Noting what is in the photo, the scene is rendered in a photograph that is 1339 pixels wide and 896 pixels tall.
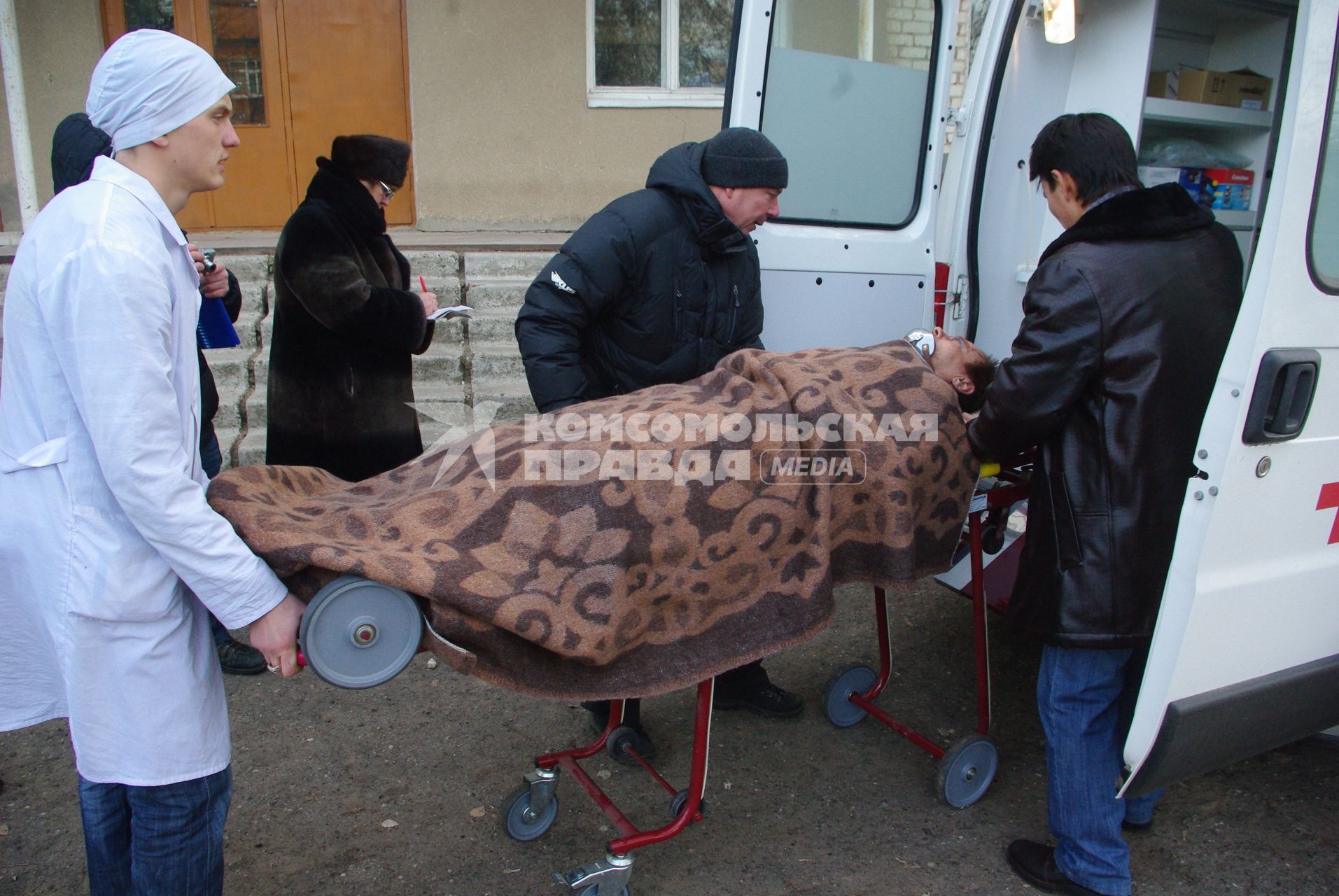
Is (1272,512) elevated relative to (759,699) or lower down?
elevated

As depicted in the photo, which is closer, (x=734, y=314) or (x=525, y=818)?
(x=525, y=818)

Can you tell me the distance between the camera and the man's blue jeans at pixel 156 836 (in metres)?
1.75


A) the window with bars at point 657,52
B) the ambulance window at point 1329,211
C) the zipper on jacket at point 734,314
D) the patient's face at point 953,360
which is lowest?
the patient's face at point 953,360

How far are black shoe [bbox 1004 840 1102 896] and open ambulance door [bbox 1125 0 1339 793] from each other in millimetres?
386

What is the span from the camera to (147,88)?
161cm

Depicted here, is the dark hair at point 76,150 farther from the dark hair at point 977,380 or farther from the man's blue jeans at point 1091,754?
the man's blue jeans at point 1091,754

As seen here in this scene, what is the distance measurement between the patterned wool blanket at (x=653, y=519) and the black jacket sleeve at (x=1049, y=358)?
8.1 inches

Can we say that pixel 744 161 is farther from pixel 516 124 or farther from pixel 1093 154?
pixel 516 124

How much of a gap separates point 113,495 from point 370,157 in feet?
5.88

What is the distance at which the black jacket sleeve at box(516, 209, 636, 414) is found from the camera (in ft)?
9.01

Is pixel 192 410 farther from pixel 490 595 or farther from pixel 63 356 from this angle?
pixel 490 595

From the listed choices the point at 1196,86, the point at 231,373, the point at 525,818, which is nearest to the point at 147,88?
the point at 525,818

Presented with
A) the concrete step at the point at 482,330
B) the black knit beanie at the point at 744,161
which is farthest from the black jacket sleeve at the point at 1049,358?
the concrete step at the point at 482,330

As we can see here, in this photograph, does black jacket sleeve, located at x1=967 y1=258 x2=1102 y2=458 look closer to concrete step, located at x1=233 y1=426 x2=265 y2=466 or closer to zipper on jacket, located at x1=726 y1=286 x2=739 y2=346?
zipper on jacket, located at x1=726 y1=286 x2=739 y2=346
